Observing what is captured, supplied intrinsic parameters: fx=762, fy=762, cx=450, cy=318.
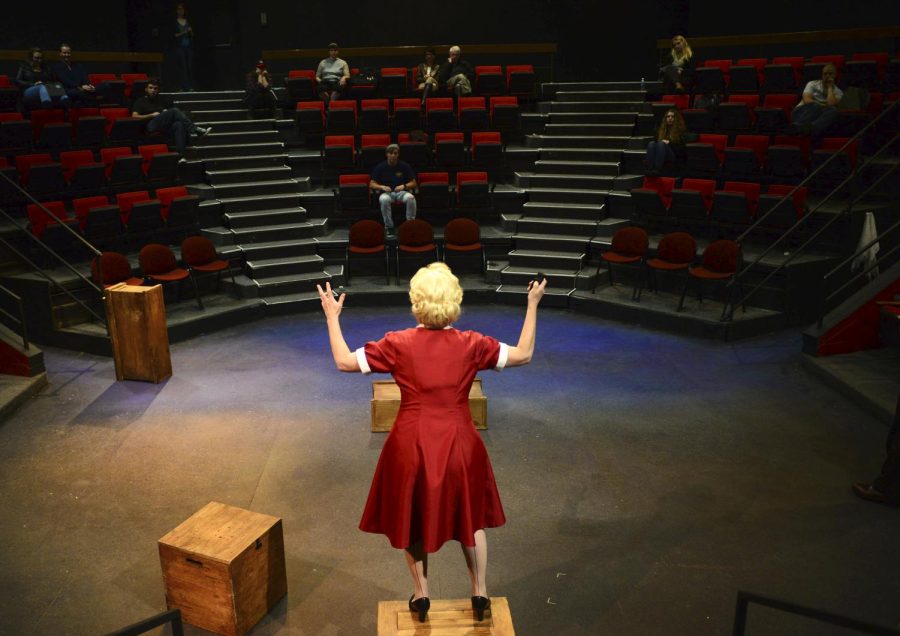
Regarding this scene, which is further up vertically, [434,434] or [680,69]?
[680,69]

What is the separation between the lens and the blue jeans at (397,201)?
30.8ft

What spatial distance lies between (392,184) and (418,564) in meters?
6.99

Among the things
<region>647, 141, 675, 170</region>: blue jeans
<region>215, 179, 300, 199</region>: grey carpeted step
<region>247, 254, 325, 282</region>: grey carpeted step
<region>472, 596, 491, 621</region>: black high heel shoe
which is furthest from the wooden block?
<region>215, 179, 300, 199</region>: grey carpeted step

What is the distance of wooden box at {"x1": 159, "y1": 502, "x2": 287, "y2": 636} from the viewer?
3381 millimetres

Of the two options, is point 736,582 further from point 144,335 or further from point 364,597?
point 144,335

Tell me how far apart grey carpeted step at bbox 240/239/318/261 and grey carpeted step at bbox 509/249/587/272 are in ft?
8.23

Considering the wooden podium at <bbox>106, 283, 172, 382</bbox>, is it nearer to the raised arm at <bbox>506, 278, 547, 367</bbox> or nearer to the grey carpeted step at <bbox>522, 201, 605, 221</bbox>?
the raised arm at <bbox>506, 278, 547, 367</bbox>

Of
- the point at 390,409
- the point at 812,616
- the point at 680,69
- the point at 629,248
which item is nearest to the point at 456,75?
the point at 680,69

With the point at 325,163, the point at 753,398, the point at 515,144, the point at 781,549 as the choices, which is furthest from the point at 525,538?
the point at 515,144

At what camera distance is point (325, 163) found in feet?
Result: 34.0

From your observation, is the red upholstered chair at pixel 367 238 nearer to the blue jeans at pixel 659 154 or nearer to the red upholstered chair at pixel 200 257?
the red upholstered chair at pixel 200 257

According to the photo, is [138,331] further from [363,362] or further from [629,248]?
[629,248]

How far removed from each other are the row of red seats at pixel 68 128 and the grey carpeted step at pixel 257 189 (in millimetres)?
1442

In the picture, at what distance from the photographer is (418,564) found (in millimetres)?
3096
